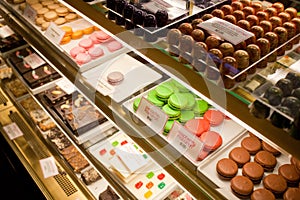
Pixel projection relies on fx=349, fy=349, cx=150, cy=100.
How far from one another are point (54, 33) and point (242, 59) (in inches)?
55.7

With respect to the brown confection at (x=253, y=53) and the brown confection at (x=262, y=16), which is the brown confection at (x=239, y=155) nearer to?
the brown confection at (x=253, y=53)

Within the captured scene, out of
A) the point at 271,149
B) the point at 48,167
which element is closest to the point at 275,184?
the point at 271,149

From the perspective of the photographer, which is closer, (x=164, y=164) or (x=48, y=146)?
(x=164, y=164)

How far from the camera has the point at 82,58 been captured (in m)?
2.14

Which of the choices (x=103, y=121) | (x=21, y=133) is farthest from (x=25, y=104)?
(x=103, y=121)

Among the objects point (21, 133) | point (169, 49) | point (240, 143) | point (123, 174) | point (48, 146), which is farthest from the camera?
point (21, 133)

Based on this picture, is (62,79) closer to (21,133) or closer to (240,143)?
(21,133)

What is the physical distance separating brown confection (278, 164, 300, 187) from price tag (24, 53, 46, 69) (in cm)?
235

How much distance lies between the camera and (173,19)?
5.00 ft

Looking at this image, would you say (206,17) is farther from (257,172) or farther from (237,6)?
(257,172)

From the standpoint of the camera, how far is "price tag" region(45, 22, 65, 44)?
222 cm

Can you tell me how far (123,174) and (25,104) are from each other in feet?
4.78

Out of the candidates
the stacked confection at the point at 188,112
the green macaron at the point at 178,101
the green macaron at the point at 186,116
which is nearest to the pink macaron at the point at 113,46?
the stacked confection at the point at 188,112

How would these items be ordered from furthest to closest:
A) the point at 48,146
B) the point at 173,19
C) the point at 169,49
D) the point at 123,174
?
the point at 48,146, the point at 123,174, the point at 173,19, the point at 169,49
